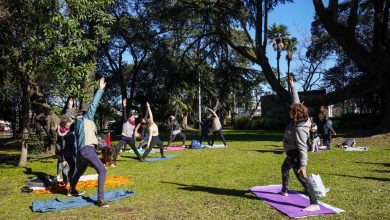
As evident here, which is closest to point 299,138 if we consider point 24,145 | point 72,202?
point 72,202

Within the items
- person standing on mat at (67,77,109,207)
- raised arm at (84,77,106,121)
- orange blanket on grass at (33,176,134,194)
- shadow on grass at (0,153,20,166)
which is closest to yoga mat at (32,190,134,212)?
person standing on mat at (67,77,109,207)

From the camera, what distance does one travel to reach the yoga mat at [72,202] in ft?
25.9

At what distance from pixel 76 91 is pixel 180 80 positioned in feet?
45.9

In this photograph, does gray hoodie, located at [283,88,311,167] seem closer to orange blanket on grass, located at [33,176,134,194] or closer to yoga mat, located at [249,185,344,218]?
yoga mat, located at [249,185,344,218]

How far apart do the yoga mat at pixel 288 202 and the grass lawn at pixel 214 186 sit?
17cm

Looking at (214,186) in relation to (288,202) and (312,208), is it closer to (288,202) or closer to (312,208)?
(288,202)

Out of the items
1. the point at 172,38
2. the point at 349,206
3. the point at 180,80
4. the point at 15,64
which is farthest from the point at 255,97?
the point at 349,206

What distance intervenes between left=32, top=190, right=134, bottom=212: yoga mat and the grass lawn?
0.18 m

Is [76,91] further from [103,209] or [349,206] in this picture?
[349,206]

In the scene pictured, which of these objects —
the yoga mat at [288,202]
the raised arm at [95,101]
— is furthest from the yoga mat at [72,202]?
the yoga mat at [288,202]

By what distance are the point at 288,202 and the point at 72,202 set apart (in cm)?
420

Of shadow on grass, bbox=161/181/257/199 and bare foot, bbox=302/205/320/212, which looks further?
shadow on grass, bbox=161/181/257/199

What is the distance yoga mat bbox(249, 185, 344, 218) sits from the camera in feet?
22.8

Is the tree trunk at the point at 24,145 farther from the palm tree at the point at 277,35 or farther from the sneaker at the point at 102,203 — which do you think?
the palm tree at the point at 277,35
